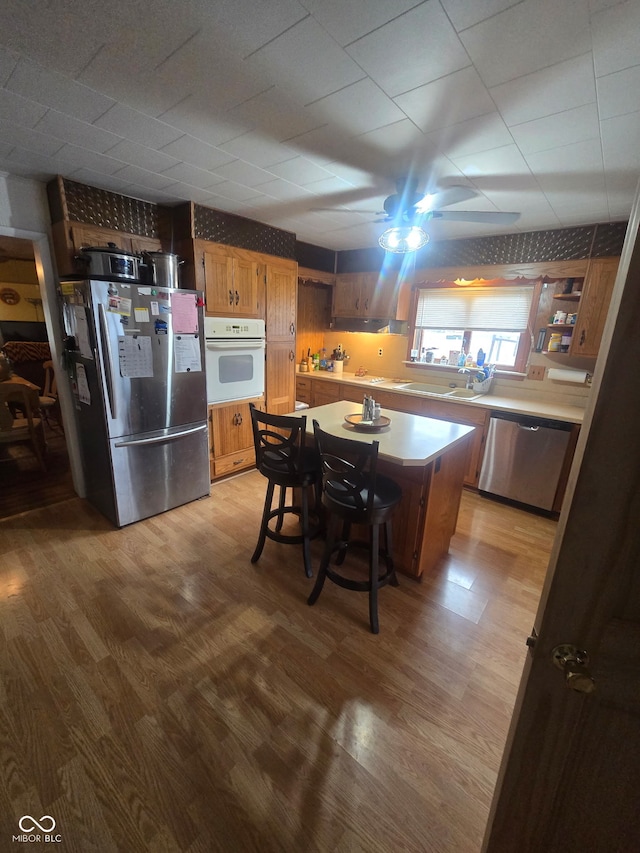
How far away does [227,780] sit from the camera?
4.01 feet

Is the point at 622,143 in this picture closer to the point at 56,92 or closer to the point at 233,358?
the point at 56,92

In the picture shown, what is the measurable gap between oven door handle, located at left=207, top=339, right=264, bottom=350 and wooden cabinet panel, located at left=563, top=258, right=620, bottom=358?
293 cm

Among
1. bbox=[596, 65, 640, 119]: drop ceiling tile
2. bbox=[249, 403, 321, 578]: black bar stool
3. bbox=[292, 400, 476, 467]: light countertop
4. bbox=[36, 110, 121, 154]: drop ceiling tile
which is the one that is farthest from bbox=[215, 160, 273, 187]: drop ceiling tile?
bbox=[596, 65, 640, 119]: drop ceiling tile

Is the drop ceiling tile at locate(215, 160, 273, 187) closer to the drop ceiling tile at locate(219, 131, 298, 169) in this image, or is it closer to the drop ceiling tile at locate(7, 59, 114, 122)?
the drop ceiling tile at locate(219, 131, 298, 169)

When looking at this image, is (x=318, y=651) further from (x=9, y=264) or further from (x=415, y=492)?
(x=9, y=264)

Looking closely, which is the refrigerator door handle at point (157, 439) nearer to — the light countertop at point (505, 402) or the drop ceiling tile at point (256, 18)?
the light countertop at point (505, 402)

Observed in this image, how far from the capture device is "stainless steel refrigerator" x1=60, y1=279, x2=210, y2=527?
7.78 feet

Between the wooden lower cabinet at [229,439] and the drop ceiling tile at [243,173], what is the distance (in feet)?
6.00

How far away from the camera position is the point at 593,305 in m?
2.98

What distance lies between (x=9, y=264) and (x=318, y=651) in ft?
26.3

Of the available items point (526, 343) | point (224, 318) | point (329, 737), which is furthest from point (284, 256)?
point (329, 737)

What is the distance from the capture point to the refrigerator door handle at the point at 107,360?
2.29 meters

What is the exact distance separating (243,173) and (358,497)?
2231 millimetres

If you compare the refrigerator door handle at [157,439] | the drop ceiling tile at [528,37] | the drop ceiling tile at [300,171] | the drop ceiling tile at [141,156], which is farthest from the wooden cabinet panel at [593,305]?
the refrigerator door handle at [157,439]
